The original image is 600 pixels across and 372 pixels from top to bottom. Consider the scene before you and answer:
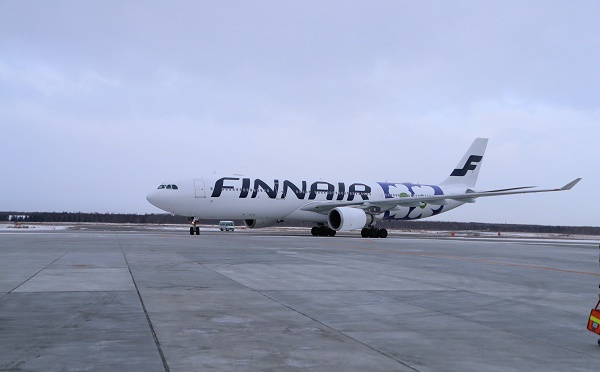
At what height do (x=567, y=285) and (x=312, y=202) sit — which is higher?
(x=312, y=202)

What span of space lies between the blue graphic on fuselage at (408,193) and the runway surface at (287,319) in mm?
26817

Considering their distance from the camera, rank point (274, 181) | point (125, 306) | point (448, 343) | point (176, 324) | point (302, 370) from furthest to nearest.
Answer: point (274, 181)
point (125, 306)
point (176, 324)
point (448, 343)
point (302, 370)

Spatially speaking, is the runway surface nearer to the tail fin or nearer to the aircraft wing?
the aircraft wing

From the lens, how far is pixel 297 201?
35.9m

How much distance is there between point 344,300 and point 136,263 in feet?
21.5

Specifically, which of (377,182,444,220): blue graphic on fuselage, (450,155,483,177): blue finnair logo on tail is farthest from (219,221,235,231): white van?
(450,155,483,177): blue finnair logo on tail

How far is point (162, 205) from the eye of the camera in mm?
32625

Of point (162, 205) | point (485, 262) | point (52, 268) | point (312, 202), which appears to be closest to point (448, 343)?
point (52, 268)

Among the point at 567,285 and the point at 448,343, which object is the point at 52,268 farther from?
the point at 567,285

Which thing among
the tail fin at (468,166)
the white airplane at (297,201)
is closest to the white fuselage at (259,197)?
the white airplane at (297,201)

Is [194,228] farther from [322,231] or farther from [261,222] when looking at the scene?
[322,231]

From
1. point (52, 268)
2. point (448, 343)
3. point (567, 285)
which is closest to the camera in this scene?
point (448, 343)

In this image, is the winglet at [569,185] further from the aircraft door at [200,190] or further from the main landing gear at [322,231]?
the aircraft door at [200,190]

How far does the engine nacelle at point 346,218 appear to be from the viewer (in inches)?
1319
